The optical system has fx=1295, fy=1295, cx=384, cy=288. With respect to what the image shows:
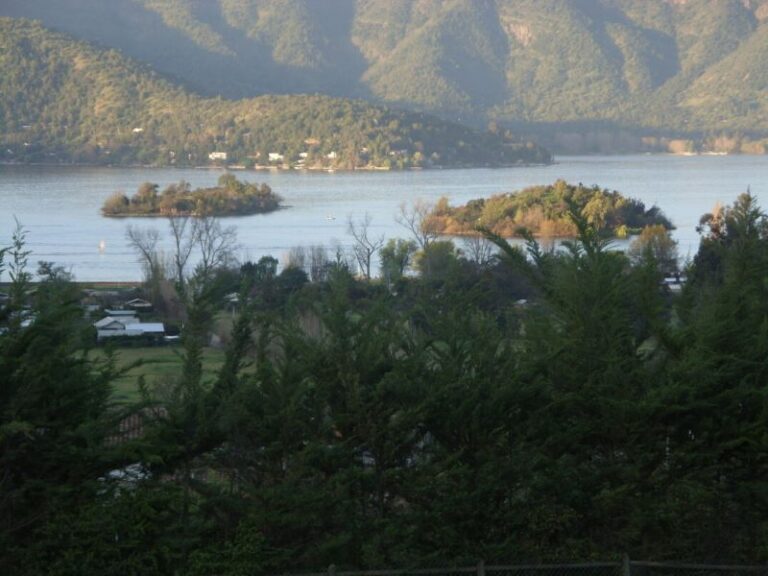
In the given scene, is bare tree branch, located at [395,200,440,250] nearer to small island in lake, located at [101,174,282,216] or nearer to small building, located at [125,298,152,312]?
small island in lake, located at [101,174,282,216]

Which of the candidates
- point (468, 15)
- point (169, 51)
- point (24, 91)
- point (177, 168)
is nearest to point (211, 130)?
point (177, 168)

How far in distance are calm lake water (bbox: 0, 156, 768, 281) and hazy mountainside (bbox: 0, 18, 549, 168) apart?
243 cm

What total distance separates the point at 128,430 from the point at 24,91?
7748cm

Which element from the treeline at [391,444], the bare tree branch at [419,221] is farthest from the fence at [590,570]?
the bare tree branch at [419,221]

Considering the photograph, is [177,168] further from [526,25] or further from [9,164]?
[526,25]

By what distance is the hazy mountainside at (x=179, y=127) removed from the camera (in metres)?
77.7

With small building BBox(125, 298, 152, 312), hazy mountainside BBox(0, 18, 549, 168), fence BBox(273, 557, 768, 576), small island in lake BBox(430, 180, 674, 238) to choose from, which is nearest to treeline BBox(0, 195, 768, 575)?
fence BBox(273, 557, 768, 576)

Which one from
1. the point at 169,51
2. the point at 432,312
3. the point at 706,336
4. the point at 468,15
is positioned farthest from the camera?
the point at 468,15

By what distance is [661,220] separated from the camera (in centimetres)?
3903

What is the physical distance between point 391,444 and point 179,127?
256 feet

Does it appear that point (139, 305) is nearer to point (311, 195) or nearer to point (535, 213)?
point (535, 213)

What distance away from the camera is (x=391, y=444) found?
652cm

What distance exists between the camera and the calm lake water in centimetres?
3659

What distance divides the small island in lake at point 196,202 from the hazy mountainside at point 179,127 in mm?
27007
